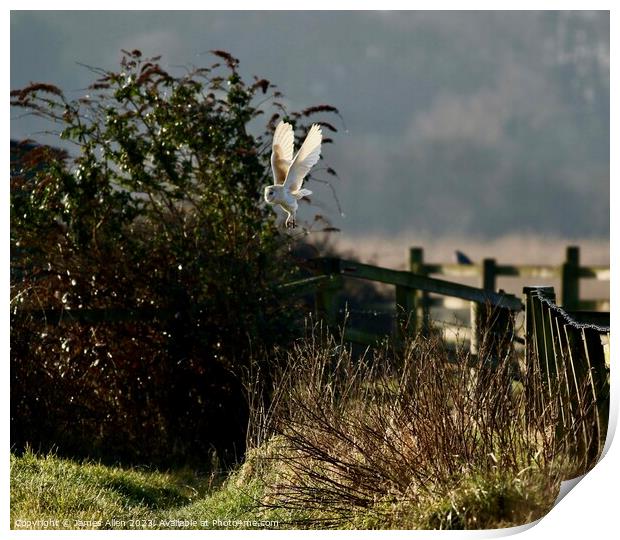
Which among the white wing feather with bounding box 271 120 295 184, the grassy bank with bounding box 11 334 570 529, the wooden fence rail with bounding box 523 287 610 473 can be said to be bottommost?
the grassy bank with bounding box 11 334 570 529

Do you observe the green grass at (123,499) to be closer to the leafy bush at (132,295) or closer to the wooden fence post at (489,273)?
the leafy bush at (132,295)

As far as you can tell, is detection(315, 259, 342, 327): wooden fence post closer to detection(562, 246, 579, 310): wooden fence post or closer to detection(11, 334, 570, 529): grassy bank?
detection(11, 334, 570, 529): grassy bank

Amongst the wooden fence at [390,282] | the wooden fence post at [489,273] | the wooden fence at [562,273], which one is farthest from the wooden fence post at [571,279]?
the wooden fence at [390,282]

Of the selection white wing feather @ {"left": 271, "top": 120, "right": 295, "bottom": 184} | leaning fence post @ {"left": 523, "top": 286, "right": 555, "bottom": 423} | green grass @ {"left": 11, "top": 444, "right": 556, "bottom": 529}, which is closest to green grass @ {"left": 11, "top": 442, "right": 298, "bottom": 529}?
green grass @ {"left": 11, "top": 444, "right": 556, "bottom": 529}

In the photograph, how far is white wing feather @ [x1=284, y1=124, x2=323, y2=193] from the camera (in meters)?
5.42

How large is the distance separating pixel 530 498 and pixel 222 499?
1736 mm

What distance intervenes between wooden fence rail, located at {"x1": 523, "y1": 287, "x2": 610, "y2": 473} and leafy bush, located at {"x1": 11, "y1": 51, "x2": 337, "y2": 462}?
2.28 metres

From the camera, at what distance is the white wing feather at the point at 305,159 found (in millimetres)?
5422

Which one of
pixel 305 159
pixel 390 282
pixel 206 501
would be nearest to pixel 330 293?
pixel 390 282

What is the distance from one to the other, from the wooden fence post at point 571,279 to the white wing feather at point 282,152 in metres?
5.69

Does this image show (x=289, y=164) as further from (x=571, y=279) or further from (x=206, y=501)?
(x=571, y=279)

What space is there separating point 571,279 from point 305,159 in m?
5.84
